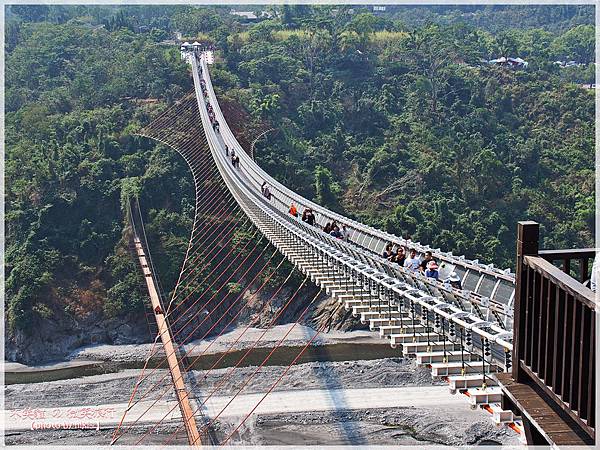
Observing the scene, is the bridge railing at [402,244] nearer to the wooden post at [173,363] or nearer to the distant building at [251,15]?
the wooden post at [173,363]

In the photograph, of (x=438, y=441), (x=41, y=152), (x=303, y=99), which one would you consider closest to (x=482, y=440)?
(x=438, y=441)

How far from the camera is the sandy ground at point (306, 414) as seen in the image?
17.3m

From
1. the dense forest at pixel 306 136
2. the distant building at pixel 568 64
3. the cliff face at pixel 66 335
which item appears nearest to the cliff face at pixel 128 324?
the cliff face at pixel 66 335

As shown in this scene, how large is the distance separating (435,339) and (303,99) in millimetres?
30446

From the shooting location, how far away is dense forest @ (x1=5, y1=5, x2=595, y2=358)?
27484 millimetres

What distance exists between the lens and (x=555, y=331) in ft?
12.6

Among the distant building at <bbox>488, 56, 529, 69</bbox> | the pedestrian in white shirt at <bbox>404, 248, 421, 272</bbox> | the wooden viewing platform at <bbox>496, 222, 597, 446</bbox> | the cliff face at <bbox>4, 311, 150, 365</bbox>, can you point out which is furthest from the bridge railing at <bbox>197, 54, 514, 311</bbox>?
the distant building at <bbox>488, 56, 529, 69</bbox>

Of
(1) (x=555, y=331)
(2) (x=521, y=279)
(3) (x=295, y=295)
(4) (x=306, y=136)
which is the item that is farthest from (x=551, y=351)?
(4) (x=306, y=136)

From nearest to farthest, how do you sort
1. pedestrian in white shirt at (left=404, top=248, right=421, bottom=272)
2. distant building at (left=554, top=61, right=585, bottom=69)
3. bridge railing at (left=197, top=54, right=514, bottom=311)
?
bridge railing at (left=197, top=54, right=514, bottom=311) < pedestrian in white shirt at (left=404, top=248, right=421, bottom=272) < distant building at (left=554, top=61, right=585, bottom=69)

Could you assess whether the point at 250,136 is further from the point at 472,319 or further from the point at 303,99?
the point at 472,319

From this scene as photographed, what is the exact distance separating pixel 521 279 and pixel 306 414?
48.8 feet

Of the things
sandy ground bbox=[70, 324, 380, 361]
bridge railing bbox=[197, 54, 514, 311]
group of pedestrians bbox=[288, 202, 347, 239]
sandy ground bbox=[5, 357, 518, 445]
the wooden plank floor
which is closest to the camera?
the wooden plank floor

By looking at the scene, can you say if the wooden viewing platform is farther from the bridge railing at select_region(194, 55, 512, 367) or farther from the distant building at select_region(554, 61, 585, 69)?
the distant building at select_region(554, 61, 585, 69)

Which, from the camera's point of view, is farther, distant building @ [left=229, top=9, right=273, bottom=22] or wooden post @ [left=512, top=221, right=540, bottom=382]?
distant building @ [left=229, top=9, right=273, bottom=22]
